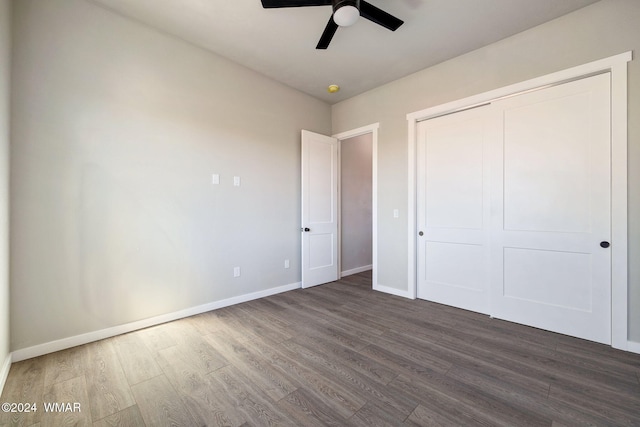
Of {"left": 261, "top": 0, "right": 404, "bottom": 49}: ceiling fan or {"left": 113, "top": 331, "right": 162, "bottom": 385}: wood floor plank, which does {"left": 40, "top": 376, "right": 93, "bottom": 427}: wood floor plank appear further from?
{"left": 261, "top": 0, "right": 404, "bottom": 49}: ceiling fan

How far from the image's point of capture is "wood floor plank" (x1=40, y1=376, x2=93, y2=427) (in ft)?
4.84

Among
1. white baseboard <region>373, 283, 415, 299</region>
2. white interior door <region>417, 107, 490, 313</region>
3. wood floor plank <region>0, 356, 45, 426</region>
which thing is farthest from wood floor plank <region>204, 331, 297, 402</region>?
white interior door <region>417, 107, 490, 313</region>

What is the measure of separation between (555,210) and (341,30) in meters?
2.72

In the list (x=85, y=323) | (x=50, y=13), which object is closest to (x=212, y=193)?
(x=85, y=323)

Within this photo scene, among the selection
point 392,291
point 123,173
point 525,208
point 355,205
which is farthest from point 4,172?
point 525,208

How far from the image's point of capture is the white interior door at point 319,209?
3967 millimetres

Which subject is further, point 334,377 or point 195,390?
point 334,377

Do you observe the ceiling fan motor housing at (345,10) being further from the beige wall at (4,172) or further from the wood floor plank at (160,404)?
the wood floor plank at (160,404)

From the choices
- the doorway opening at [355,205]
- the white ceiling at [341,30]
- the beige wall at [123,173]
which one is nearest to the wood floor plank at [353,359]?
the beige wall at [123,173]

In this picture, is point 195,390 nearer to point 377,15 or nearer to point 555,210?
point 377,15

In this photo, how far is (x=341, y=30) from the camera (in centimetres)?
266

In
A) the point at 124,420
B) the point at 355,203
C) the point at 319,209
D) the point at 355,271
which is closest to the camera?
the point at 124,420

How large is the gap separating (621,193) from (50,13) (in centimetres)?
494

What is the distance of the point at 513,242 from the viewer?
2.76 metres
